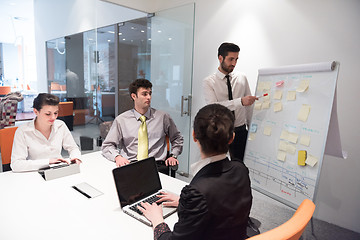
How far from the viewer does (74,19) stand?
12.6 ft

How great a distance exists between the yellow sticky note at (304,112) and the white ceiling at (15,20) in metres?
3.36

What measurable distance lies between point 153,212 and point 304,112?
1.42 meters

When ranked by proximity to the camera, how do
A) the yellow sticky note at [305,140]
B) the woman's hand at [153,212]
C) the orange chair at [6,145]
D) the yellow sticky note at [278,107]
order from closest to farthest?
the woman's hand at [153,212] → the yellow sticky note at [305,140] → the orange chair at [6,145] → the yellow sticky note at [278,107]

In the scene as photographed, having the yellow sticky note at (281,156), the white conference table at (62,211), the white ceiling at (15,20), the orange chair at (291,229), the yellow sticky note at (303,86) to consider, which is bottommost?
the white conference table at (62,211)

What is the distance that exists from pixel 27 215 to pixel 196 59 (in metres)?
2.88

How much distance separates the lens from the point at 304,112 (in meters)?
1.91

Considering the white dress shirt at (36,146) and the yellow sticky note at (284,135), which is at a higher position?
the yellow sticky note at (284,135)

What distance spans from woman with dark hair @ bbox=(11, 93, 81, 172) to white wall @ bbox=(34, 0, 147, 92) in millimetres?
1756

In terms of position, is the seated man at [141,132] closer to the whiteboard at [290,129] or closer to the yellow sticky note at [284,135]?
the whiteboard at [290,129]

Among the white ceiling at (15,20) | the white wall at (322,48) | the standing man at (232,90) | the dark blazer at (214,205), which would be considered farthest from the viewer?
the white ceiling at (15,20)

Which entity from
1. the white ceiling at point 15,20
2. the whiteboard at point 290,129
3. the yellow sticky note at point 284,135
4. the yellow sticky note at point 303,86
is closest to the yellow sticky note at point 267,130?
the whiteboard at point 290,129

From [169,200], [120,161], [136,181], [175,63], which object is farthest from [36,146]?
[175,63]

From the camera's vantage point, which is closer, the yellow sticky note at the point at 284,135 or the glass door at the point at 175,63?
the yellow sticky note at the point at 284,135

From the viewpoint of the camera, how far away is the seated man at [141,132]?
2.24m
